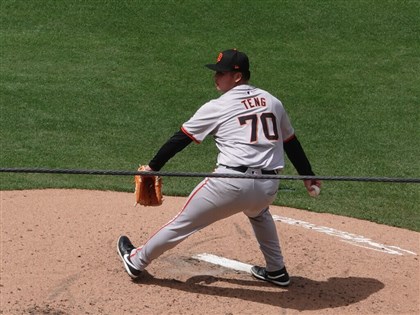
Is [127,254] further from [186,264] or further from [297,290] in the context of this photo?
[297,290]

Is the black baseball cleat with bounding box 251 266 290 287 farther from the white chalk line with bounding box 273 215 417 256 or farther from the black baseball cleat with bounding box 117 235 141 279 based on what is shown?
the white chalk line with bounding box 273 215 417 256

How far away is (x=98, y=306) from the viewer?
6.57m

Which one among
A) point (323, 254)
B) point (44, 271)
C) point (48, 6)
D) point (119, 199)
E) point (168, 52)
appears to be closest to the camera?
point (44, 271)

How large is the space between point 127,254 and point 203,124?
4.21ft

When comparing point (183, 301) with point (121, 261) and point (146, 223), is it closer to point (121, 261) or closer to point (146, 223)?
point (121, 261)

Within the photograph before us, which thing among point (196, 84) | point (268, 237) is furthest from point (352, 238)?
point (196, 84)

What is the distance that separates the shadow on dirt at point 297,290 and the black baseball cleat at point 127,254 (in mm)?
118

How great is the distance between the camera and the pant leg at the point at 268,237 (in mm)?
6852

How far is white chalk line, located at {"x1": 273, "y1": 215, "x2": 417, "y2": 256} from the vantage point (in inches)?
311

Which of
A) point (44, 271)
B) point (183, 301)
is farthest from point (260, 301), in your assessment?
point (44, 271)

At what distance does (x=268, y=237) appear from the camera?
271 inches

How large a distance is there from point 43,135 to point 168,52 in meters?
3.19

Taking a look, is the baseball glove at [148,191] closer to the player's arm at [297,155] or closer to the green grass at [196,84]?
the player's arm at [297,155]

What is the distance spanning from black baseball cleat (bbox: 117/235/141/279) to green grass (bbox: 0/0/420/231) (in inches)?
78.5
